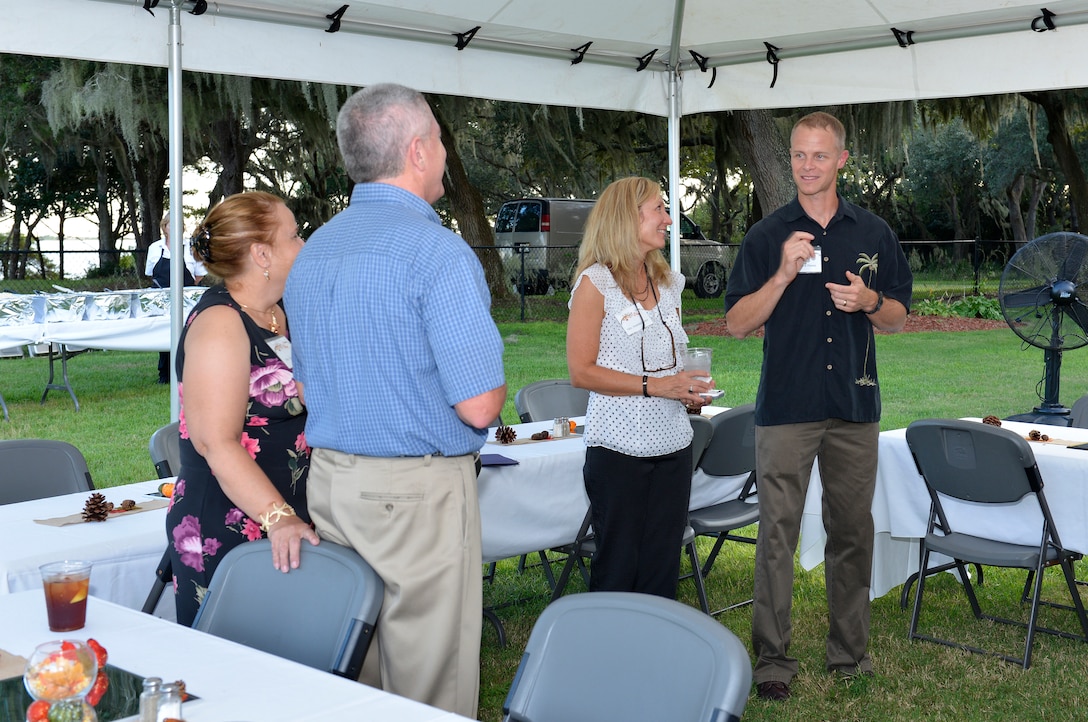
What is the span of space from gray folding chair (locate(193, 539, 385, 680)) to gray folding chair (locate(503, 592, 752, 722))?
37cm

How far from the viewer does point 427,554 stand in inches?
92.2

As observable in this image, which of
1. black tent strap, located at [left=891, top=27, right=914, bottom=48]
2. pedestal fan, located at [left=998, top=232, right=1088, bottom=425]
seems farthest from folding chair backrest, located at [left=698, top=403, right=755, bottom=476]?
black tent strap, located at [left=891, top=27, right=914, bottom=48]

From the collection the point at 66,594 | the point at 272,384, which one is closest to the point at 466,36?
the point at 272,384

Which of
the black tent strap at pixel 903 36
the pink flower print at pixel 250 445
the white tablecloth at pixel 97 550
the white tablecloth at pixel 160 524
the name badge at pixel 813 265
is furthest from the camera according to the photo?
the black tent strap at pixel 903 36

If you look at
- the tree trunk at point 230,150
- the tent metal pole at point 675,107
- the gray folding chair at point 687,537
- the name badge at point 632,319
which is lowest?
the gray folding chair at point 687,537

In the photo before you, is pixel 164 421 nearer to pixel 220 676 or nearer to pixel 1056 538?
pixel 1056 538

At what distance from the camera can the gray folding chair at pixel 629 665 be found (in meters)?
1.84

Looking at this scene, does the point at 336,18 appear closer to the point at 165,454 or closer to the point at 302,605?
the point at 165,454

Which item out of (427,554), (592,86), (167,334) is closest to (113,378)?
(167,334)

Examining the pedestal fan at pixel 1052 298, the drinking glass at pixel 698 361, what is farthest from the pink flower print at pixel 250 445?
the pedestal fan at pixel 1052 298

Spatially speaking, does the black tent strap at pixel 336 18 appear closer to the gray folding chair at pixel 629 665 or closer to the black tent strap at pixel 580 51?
the black tent strap at pixel 580 51

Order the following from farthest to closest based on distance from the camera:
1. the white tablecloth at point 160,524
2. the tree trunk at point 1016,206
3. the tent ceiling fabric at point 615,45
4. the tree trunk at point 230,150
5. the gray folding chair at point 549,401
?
the tree trunk at point 1016,206 < the tree trunk at point 230,150 < the gray folding chair at point 549,401 < the tent ceiling fabric at point 615,45 < the white tablecloth at point 160,524

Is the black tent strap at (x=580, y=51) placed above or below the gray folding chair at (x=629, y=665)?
above

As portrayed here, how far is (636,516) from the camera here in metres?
3.67
